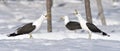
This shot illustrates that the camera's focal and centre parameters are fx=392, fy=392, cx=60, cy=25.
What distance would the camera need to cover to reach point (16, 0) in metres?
56.2

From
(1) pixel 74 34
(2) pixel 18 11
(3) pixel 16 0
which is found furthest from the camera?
(3) pixel 16 0

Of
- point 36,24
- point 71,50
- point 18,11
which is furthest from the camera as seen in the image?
point 18,11

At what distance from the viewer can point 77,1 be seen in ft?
180

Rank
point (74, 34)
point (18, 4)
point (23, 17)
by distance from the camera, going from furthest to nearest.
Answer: point (18, 4) → point (23, 17) → point (74, 34)

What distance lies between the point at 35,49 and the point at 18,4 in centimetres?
4453

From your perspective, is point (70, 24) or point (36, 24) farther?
point (70, 24)

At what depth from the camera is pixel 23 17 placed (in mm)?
41219

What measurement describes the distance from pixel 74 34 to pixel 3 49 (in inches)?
278

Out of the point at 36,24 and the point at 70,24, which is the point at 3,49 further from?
the point at 70,24

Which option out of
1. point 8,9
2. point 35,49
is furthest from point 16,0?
point 35,49

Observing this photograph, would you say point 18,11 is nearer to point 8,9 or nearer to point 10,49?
point 8,9

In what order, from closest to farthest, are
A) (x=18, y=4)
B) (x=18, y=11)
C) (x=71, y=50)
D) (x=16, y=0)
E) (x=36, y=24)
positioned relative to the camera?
(x=71, y=50) → (x=36, y=24) → (x=18, y=11) → (x=18, y=4) → (x=16, y=0)

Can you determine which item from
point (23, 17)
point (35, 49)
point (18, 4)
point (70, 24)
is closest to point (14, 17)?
point (23, 17)

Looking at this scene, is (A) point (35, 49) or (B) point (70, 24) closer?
(A) point (35, 49)
